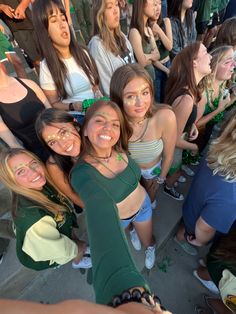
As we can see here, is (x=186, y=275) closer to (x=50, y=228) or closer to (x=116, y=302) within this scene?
(x=50, y=228)

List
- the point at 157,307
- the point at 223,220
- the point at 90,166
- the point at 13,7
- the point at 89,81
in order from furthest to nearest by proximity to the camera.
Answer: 1. the point at 13,7
2. the point at 89,81
3. the point at 223,220
4. the point at 90,166
5. the point at 157,307

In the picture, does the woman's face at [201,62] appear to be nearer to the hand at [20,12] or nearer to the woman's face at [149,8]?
Result: the woman's face at [149,8]

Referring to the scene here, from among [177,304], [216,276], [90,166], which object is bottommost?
[177,304]

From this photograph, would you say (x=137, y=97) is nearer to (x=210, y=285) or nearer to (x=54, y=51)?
(x=54, y=51)

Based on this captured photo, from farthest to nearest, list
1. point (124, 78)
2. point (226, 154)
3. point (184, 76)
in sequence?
point (184, 76) < point (124, 78) < point (226, 154)

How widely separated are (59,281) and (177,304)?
3.61ft

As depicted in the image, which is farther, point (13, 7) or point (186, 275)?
point (13, 7)

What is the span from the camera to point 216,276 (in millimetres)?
1608

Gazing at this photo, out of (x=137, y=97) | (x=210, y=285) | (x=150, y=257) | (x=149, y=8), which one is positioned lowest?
(x=210, y=285)

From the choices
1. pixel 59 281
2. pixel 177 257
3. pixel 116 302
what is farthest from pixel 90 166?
pixel 177 257

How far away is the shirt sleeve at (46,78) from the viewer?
6.18 ft

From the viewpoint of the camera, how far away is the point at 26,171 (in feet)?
4.79

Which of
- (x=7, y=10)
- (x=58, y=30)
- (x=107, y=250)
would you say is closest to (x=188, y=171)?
(x=58, y=30)

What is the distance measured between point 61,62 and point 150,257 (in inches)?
77.2
